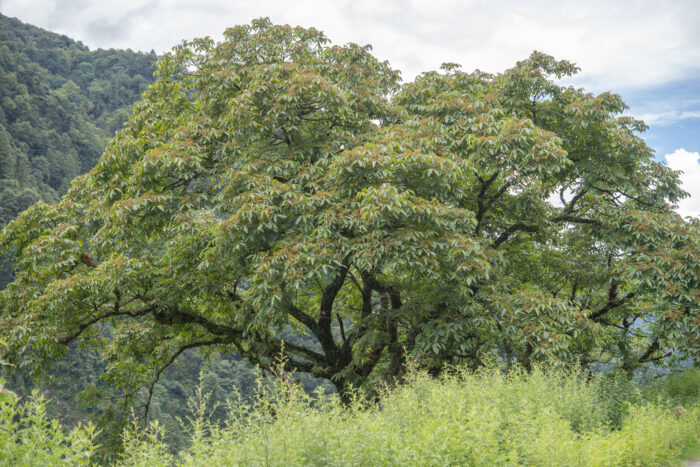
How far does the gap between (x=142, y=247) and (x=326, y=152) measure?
3807mm

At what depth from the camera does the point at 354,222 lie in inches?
257

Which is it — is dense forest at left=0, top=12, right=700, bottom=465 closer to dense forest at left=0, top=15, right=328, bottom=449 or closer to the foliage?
the foliage

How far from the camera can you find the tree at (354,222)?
691cm

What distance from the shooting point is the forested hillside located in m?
48.4

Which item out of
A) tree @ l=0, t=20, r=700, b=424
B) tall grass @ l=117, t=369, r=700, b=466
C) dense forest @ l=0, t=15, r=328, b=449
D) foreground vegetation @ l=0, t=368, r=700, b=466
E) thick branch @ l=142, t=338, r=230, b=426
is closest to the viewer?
foreground vegetation @ l=0, t=368, r=700, b=466

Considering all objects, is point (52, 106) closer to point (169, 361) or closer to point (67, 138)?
point (67, 138)

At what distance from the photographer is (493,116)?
8.29m

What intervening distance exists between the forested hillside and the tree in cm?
3305

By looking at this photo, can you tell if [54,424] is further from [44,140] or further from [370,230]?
[44,140]

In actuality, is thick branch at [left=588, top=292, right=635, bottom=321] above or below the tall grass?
above

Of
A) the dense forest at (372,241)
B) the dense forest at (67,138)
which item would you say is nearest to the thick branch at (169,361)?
the dense forest at (372,241)

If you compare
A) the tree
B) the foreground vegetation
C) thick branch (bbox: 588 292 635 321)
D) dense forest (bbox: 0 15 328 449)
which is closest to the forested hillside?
dense forest (bbox: 0 15 328 449)

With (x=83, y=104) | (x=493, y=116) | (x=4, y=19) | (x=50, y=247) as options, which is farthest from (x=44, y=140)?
(x=493, y=116)

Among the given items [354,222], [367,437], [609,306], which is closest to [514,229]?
[609,306]
